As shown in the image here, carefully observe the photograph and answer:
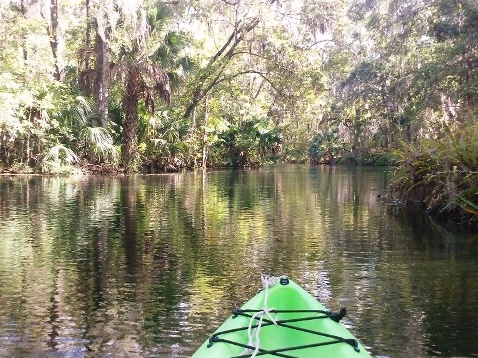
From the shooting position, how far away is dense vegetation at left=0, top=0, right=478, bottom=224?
2102 centimetres

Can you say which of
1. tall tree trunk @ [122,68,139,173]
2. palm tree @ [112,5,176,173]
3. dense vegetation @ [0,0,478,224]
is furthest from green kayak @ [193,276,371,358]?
tall tree trunk @ [122,68,139,173]

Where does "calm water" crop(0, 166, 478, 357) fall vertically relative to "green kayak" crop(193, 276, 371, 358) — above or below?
below

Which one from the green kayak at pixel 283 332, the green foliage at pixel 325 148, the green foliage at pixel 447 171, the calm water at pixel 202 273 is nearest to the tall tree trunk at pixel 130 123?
the calm water at pixel 202 273

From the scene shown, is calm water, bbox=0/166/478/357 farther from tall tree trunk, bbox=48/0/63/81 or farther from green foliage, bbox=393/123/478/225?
tall tree trunk, bbox=48/0/63/81

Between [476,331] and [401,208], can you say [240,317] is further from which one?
[401,208]

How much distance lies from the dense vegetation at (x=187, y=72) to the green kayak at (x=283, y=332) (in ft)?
44.7

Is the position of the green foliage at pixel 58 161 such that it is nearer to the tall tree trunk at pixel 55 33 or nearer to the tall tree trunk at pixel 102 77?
the tall tree trunk at pixel 102 77

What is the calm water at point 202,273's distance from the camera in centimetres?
427

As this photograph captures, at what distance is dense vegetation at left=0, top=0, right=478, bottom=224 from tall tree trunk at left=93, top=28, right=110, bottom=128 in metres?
0.05

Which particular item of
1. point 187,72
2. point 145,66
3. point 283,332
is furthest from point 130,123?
point 283,332

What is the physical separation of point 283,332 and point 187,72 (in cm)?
2211

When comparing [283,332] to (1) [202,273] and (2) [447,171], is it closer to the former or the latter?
(1) [202,273]

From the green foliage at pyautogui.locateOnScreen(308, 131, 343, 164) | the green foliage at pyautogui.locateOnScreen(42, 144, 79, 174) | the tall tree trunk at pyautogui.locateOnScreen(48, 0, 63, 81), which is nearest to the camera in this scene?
the green foliage at pyautogui.locateOnScreen(42, 144, 79, 174)

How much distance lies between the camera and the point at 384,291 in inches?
222
